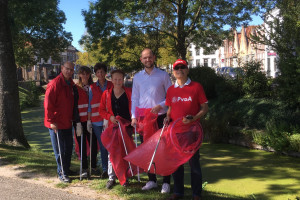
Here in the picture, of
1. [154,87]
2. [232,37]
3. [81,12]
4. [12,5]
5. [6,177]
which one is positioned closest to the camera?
[154,87]

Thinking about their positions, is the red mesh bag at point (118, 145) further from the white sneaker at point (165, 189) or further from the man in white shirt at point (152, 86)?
the white sneaker at point (165, 189)

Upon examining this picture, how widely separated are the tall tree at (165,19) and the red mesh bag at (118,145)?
32.7ft

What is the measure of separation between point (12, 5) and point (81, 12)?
5.66 meters

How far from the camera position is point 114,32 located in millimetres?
15266

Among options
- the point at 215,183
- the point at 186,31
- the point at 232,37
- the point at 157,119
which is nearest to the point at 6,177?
the point at 157,119

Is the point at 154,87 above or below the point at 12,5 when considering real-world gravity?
below

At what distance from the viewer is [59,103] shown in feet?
16.1

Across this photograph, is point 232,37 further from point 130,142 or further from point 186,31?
point 130,142

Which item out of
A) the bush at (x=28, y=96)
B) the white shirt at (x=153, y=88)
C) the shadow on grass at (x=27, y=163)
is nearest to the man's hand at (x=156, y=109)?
the white shirt at (x=153, y=88)

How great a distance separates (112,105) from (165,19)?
13400mm

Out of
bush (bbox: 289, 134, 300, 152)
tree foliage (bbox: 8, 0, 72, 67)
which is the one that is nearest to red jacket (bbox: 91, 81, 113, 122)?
bush (bbox: 289, 134, 300, 152)

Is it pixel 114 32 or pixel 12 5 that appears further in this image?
pixel 114 32

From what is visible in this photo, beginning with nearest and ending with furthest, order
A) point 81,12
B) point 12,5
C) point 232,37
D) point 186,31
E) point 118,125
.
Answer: point 118,125, point 12,5, point 81,12, point 186,31, point 232,37

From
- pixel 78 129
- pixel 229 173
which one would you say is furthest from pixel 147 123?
pixel 229 173
